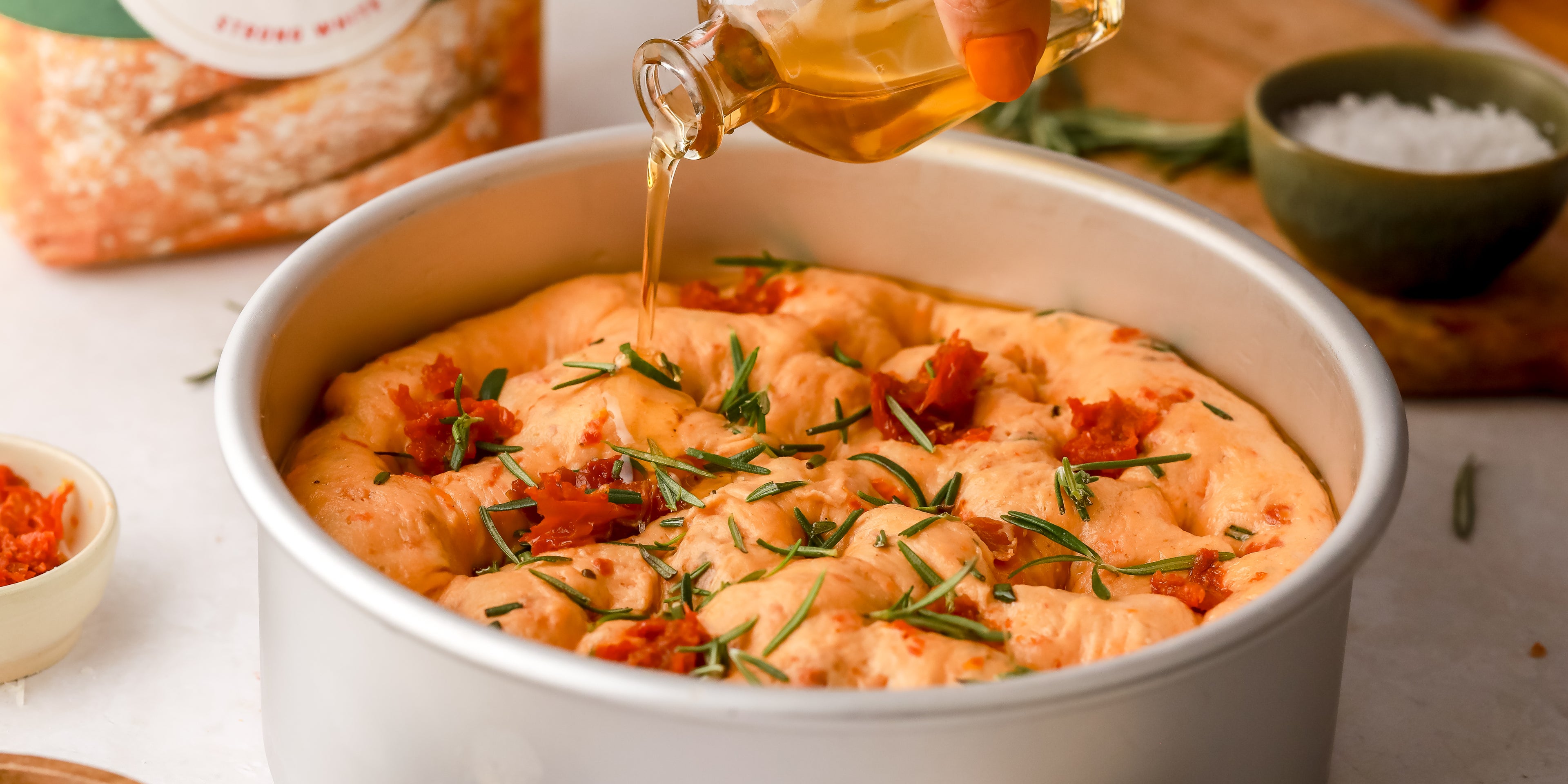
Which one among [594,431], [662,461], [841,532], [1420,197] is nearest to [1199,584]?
[841,532]

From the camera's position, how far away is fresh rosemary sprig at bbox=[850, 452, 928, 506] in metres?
1.65

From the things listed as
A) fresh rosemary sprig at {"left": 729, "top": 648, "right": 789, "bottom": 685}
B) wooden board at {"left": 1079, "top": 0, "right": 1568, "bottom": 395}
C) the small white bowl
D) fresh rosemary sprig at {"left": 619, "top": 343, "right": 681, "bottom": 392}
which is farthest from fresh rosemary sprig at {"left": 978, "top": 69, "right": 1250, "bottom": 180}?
the small white bowl

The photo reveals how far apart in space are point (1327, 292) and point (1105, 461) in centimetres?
34

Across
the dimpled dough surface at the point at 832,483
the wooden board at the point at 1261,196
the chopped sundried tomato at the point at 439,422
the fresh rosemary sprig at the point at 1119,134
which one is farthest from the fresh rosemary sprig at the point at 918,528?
the fresh rosemary sprig at the point at 1119,134

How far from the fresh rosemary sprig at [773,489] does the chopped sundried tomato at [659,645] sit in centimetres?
22

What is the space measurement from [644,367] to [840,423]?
27cm

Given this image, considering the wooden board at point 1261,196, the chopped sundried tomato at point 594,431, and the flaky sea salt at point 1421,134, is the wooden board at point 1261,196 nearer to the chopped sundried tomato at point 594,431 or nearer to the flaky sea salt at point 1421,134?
the flaky sea salt at point 1421,134

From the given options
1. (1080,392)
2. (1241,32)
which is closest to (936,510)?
(1080,392)

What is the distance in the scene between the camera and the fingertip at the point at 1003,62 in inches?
58.0

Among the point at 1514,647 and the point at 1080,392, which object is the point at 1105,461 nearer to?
the point at 1080,392

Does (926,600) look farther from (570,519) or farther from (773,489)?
(570,519)

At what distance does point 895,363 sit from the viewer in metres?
1.93

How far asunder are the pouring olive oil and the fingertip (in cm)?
7

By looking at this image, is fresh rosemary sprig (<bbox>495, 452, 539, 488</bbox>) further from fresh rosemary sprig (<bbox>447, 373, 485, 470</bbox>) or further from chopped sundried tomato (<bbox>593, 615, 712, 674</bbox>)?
chopped sundried tomato (<bbox>593, 615, 712, 674</bbox>)
